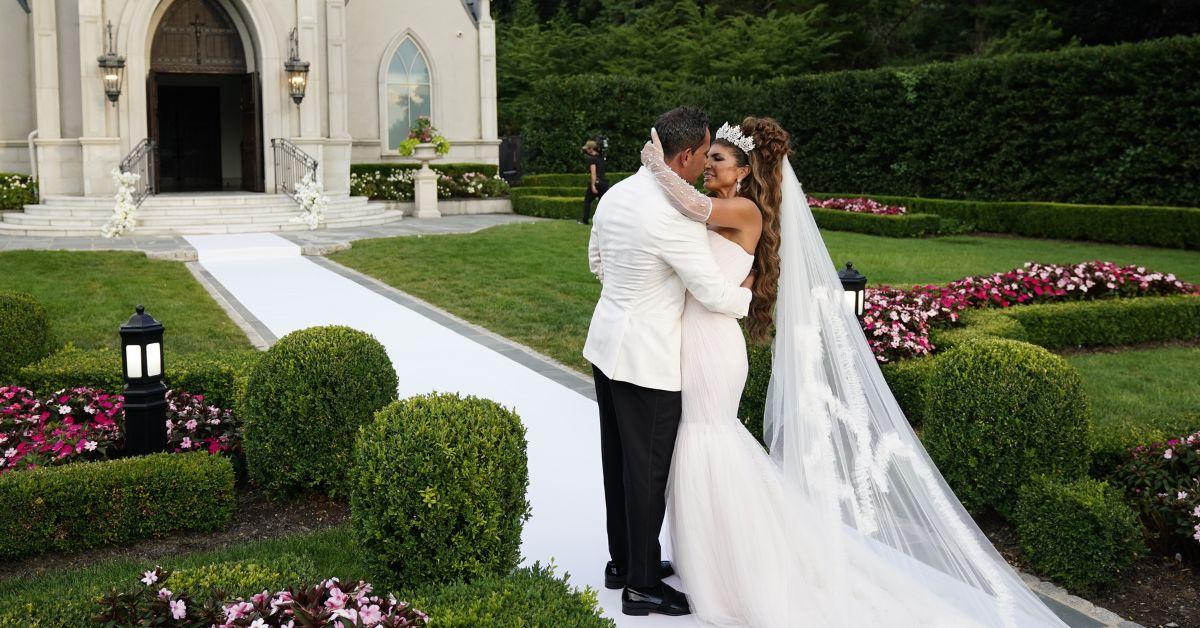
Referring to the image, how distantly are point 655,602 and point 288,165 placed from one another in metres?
21.0

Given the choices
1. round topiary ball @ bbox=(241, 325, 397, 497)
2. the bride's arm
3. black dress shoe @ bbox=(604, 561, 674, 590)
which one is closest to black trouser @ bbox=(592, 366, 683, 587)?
black dress shoe @ bbox=(604, 561, 674, 590)

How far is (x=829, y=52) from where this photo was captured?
3806 centimetres

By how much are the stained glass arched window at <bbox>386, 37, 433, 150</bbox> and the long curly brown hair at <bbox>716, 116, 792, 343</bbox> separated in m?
25.2

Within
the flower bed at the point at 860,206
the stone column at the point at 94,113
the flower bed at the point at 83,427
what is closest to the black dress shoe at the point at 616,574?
the flower bed at the point at 83,427

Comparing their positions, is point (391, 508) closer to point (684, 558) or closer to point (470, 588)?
point (470, 588)

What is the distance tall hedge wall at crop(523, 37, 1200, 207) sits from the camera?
62.2ft

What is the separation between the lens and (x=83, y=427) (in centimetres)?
616

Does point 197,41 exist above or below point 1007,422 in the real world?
above

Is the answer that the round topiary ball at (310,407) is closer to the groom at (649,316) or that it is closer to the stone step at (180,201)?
the groom at (649,316)

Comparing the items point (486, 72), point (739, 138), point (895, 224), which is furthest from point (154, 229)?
point (739, 138)

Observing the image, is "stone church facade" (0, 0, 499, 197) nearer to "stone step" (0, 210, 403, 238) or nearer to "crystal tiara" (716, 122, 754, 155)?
"stone step" (0, 210, 403, 238)

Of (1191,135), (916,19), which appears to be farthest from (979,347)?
(916,19)

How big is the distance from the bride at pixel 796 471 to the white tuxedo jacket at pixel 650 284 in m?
0.08

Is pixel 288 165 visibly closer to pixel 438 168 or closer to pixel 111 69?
pixel 111 69
